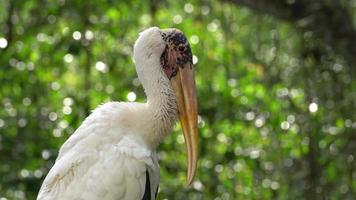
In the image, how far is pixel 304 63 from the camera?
770 cm

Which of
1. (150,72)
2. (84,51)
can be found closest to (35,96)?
(84,51)

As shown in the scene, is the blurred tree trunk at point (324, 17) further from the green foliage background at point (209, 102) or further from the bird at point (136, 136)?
the bird at point (136, 136)

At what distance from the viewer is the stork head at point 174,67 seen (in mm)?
5285

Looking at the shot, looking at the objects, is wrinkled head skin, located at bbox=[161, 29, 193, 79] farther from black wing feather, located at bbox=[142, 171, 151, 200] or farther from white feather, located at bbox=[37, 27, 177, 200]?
black wing feather, located at bbox=[142, 171, 151, 200]

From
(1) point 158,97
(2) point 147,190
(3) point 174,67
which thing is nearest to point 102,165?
(2) point 147,190

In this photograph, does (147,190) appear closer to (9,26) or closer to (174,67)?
(174,67)

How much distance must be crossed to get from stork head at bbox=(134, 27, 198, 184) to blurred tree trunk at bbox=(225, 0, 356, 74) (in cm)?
205

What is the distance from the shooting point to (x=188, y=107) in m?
5.31

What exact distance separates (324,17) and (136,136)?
272 cm

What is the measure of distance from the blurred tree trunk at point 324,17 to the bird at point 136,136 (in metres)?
2.10

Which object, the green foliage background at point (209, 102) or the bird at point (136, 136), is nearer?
the bird at point (136, 136)

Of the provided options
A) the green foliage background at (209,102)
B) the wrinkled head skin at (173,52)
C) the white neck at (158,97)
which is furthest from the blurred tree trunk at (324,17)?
the white neck at (158,97)

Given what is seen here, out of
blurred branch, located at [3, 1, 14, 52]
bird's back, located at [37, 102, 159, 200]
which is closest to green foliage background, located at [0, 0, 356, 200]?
blurred branch, located at [3, 1, 14, 52]

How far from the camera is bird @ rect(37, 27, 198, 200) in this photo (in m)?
4.89
